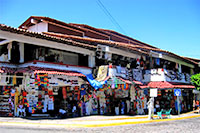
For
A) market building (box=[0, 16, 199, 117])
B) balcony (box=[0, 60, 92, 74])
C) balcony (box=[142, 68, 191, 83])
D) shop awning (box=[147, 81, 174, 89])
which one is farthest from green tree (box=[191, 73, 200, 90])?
balcony (box=[0, 60, 92, 74])

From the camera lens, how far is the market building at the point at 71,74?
1423 centimetres

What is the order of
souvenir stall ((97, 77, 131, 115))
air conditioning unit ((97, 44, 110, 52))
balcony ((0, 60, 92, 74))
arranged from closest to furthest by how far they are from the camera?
1. balcony ((0, 60, 92, 74))
2. air conditioning unit ((97, 44, 110, 52))
3. souvenir stall ((97, 77, 131, 115))

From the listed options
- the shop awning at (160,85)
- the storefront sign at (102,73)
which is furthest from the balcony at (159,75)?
the storefront sign at (102,73)

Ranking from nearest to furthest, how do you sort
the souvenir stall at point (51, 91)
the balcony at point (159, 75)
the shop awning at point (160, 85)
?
the souvenir stall at point (51, 91)
the shop awning at point (160, 85)
the balcony at point (159, 75)

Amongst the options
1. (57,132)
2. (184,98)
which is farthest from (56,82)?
(184,98)

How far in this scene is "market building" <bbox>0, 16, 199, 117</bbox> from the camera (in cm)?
1423

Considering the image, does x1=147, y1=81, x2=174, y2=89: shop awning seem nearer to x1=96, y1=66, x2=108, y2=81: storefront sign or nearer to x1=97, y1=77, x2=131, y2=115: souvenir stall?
x1=97, y1=77, x2=131, y2=115: souvenir stall

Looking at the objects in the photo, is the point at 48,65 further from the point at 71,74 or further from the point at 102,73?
the point at 102,73

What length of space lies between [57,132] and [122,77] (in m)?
9.38

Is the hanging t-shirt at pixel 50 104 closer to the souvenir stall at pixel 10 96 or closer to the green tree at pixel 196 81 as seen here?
the souvenir stall at pixel 10 96

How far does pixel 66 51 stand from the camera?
17.7m

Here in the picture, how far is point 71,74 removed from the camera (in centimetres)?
1532

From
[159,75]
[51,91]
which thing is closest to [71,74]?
[51,91]

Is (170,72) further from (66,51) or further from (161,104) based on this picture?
(66,51)
